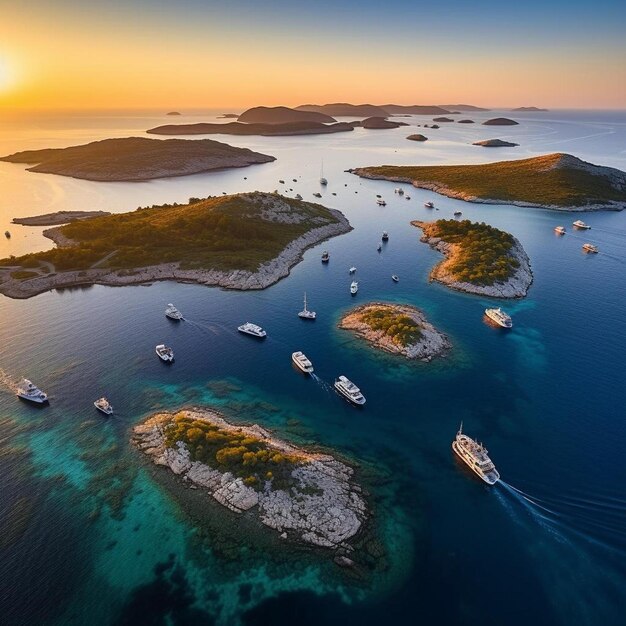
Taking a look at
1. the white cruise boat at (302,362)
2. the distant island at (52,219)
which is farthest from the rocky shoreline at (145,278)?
the distant island at (52,219)

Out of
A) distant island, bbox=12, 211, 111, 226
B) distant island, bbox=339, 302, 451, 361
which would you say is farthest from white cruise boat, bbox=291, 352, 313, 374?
distant island, bbox=12, 211, 111, 226

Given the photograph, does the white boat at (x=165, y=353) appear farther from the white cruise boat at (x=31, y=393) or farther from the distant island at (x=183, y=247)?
the distant island at (x=183, y=247)

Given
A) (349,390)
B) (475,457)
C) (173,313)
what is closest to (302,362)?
(349,390)

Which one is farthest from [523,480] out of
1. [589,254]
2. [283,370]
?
[589,254]

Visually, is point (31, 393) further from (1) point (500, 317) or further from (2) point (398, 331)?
(1) point (500, 317)

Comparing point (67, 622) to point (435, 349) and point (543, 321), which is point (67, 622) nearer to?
point (435, 349)

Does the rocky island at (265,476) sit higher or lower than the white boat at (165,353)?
higher
